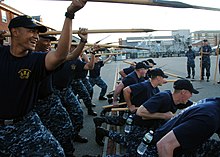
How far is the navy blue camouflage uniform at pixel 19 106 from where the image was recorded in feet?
7.59

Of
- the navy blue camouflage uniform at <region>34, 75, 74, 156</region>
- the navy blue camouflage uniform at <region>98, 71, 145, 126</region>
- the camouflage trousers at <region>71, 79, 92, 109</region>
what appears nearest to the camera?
the navy blue camouflage uniform at <region>34, 75, 74, 156</region>

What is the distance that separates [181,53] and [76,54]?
51737 millimetres

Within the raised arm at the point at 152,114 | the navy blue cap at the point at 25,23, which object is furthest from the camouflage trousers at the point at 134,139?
the navy blue cap at the point at 25,23

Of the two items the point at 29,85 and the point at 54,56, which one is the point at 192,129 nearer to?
the point at 54,56

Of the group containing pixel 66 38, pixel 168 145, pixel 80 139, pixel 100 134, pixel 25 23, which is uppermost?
pixel 25 23

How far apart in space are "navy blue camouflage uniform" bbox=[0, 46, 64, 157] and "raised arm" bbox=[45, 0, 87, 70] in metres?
0.18

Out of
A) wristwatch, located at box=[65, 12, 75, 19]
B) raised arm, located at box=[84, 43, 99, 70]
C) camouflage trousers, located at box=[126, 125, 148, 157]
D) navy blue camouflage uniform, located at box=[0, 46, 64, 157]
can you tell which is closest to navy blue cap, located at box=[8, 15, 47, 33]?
navy blue camouflage uniform, located at box=[0, 46, 64, 157]

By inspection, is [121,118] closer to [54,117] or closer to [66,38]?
[54,117]

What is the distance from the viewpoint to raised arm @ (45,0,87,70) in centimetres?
195

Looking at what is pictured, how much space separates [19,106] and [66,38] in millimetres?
794

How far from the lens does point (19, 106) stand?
2.34m

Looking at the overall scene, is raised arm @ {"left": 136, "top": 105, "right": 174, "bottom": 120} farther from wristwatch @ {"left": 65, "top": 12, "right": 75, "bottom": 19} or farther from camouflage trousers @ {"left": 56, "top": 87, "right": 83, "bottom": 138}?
wristwatch @ {"left": 65, "top": 12, "right": 75, "bottom": 19}

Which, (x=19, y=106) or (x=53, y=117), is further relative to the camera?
(x=53, y=117)

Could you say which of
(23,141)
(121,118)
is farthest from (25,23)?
(121,118)
